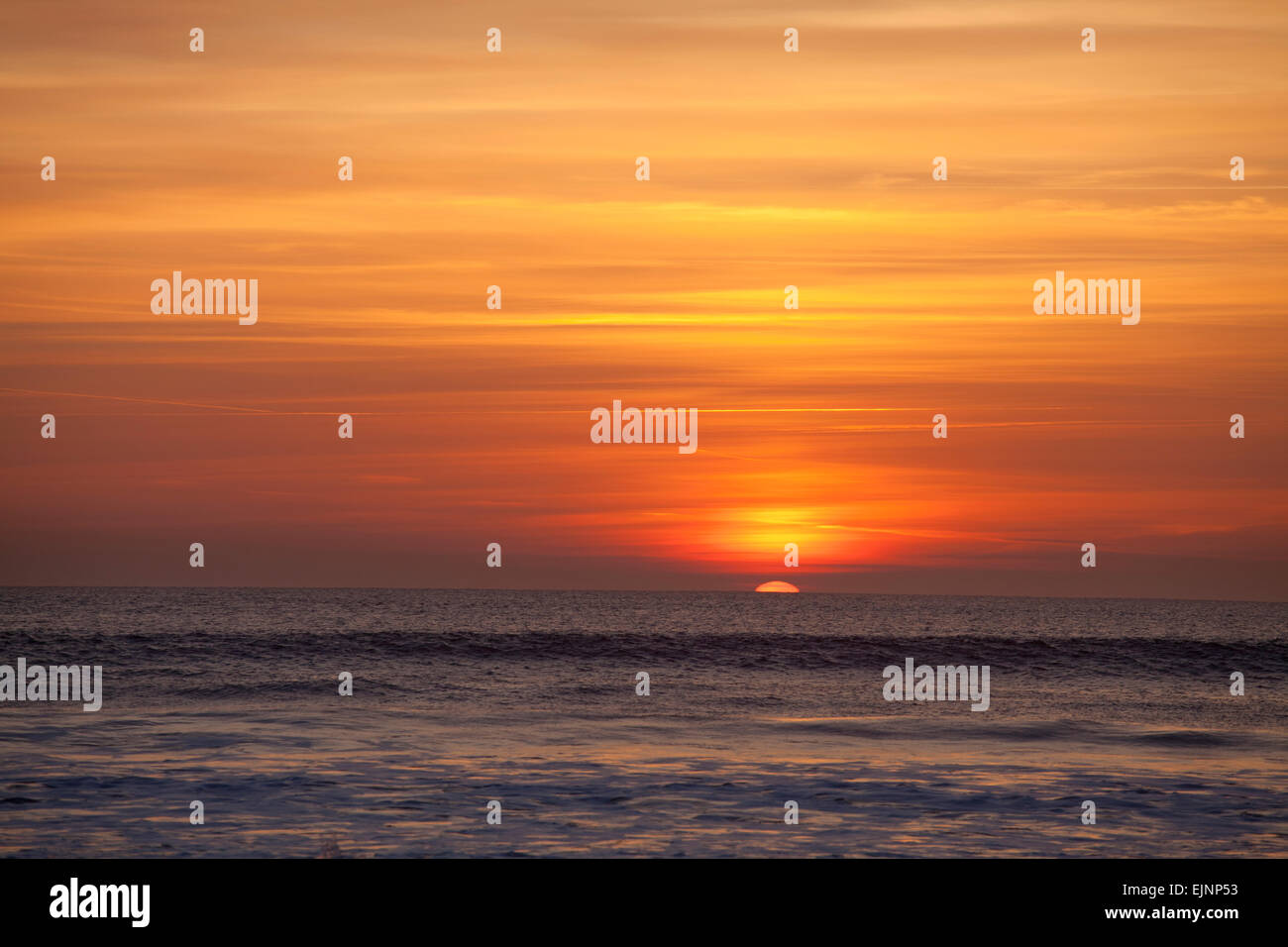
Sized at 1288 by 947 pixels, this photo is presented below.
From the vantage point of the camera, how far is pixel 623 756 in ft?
70.2

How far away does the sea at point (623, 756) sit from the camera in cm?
1425

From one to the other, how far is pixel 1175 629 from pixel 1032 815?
69.8 m

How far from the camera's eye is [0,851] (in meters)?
12.9

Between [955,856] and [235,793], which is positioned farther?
[235,793]

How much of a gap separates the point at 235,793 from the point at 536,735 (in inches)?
357

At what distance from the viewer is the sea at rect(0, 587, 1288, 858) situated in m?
14.2
